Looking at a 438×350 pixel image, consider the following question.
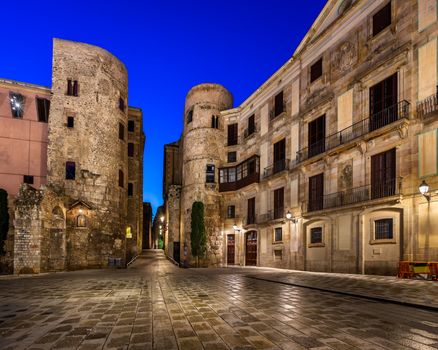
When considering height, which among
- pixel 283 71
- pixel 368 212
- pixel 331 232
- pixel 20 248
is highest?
pixel 283 71

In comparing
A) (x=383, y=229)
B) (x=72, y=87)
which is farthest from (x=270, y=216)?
(x=72, y=87)

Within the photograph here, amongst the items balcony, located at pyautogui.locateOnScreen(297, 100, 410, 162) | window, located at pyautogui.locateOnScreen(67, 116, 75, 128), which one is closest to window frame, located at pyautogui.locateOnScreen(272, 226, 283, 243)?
balcony, located at pyautogui.locateOnScreen(297, 100, 410, 162)

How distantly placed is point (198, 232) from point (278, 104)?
13.3 metres

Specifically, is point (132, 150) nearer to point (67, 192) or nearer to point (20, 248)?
point (67, 192)

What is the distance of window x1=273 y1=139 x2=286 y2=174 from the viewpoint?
24.4 meters

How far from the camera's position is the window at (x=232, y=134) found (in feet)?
105

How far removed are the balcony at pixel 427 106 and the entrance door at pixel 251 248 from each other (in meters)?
16.5

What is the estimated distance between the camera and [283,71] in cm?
2522

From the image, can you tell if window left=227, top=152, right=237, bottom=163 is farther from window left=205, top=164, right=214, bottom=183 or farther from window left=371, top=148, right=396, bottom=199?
window left=371, top=148, right=396, bottom=199

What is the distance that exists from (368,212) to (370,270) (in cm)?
286

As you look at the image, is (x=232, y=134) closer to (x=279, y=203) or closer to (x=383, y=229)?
(x=279, y=203)

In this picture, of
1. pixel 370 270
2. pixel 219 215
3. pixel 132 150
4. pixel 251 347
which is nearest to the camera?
pixel 251 347

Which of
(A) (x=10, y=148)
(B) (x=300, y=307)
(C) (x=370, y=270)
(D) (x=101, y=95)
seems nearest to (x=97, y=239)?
(A) (x=10, y=148)

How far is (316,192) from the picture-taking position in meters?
20.7
